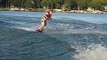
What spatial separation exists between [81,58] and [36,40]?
519 centimetres

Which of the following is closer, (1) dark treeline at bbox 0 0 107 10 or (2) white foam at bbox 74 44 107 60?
(2) white foam at bbox 74 44 107 60

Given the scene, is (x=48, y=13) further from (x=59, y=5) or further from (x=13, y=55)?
(x=59, y=5)

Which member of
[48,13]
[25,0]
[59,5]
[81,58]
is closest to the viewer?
[81,58]

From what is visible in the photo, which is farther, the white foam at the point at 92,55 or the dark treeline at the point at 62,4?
the dark treeline at the point at 62,4

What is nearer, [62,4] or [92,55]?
[92,55]

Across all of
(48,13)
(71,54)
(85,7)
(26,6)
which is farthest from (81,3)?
(71,54)

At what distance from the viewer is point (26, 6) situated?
160 m

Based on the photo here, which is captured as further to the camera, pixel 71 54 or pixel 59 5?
pixel 59 5

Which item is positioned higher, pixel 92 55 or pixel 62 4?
pixel 92 55

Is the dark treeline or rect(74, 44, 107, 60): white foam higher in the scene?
rect(74, 44, 107, 60): white foam

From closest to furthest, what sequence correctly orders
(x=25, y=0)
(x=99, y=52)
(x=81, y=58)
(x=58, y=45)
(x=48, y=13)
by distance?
(x=81, y=58) < (x=99, y=52) < (x=58, y=45) < (x=48, y=13) < (x=25, y=0)

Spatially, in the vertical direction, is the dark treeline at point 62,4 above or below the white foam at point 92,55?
below

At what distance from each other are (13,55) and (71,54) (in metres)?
2.41

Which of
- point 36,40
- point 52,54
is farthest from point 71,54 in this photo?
point 36,40
